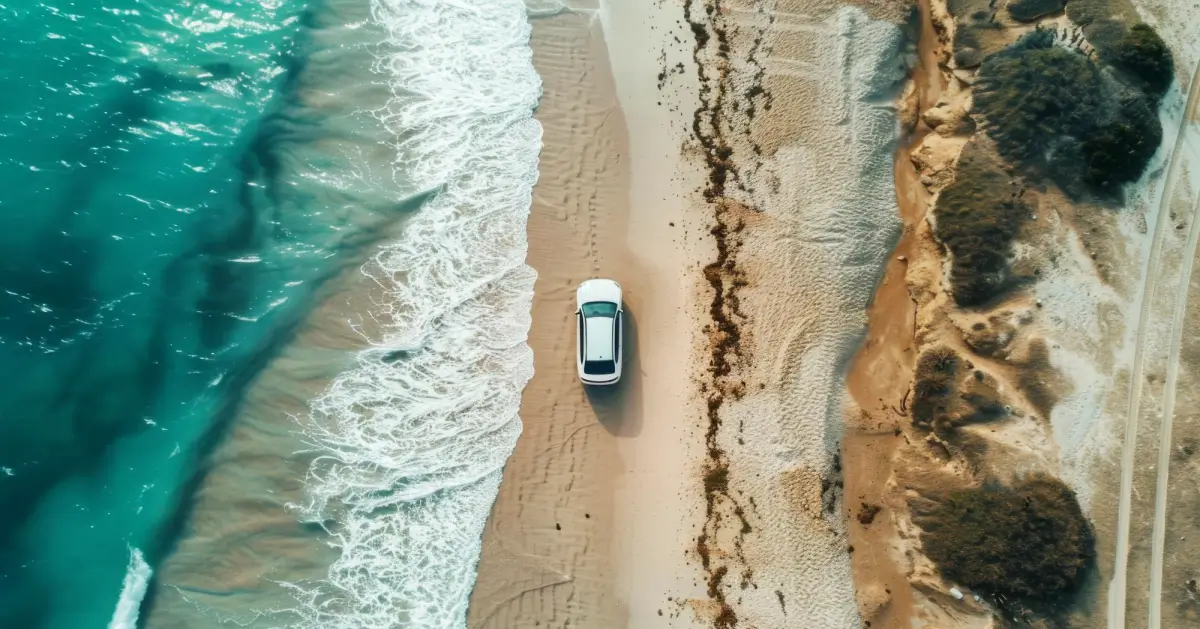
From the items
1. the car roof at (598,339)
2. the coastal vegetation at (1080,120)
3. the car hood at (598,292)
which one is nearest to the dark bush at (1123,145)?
the coastal vegetation at (1080,120)

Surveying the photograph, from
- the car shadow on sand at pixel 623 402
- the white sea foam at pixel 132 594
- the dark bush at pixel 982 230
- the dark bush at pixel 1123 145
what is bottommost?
the white sea foam at pixel 132 594

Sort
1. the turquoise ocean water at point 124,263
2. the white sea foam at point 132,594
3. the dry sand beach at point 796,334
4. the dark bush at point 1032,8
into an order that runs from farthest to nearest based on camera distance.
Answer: the dark bush at point 1032,8 → the turquoise ocean water at point 124,263 → the white sea foam at point 132,594 → the dry sand beach at point 796,334

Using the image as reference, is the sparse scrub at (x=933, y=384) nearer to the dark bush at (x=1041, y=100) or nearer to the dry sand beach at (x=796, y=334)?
the dry sand beach at (x=796, y=334)

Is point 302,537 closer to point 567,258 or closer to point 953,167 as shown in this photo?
point 567,258

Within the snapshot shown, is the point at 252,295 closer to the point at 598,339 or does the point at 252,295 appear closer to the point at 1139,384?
the point at 598,339

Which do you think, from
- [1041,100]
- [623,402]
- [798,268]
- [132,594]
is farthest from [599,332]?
[132,594]

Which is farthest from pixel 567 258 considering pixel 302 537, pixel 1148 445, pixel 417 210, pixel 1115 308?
pixel 1148 445
